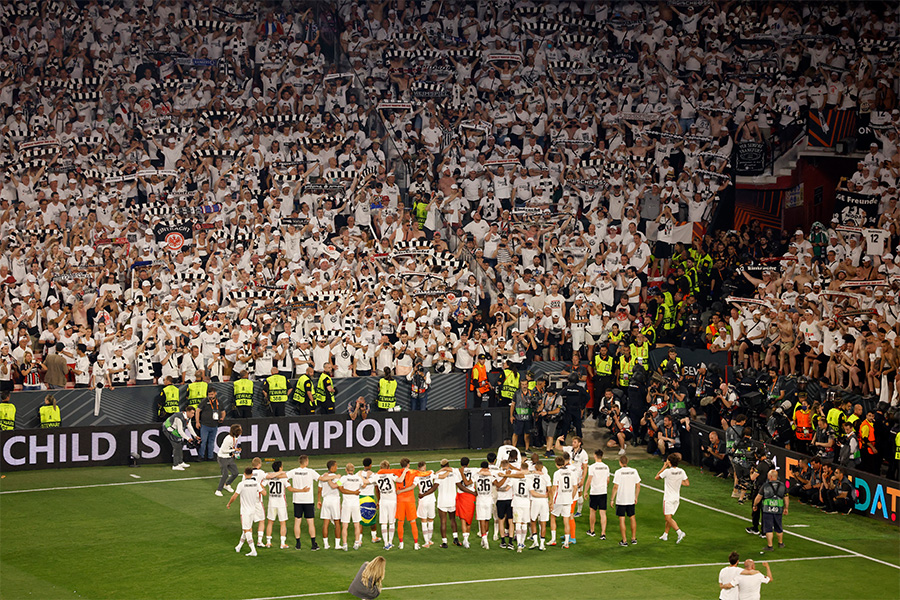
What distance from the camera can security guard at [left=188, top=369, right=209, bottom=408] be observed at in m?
26.2

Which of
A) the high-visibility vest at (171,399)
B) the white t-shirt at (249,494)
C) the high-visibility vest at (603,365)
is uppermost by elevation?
the high-visibility vest at (603,365)

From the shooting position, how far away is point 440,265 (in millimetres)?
30719

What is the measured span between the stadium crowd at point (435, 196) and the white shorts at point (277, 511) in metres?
8.15

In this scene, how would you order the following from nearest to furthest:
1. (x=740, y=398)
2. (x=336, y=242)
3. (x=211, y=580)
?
(x=211, y=580), (x=740, y=398), (x=336, y=242)

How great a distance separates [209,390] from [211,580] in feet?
28.6

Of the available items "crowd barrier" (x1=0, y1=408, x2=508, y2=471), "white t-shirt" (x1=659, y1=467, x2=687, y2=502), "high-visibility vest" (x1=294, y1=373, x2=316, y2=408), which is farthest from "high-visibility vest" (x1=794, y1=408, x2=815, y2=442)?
"high-visibility vest" (x1=294, y1=373, x2=316, y2=408)

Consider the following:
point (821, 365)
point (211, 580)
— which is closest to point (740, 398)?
point (821, 365)

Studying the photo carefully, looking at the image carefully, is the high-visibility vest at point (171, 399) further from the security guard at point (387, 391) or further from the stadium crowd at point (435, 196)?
the security guard at point (387, 391)

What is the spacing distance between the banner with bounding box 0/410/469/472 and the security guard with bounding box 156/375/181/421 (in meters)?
0.55

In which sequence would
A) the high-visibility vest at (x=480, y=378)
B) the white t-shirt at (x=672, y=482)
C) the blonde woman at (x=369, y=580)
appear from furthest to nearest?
1. the high-visibility vest at (x=480, y=378)
2. the white t-shirt at (x=672, y=482)
3. the blonde woman at (x=369, y=580)

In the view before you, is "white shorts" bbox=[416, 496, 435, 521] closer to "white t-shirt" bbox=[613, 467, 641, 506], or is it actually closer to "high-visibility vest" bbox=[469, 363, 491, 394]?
"white t-shirt" bbox=[613, 467, 641, 506]

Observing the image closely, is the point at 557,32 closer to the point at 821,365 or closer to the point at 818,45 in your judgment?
the point at 818,45

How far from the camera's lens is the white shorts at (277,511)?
19.3 meters

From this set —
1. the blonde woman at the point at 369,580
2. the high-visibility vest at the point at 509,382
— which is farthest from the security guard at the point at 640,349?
the blonde woman at the point at 369,580
